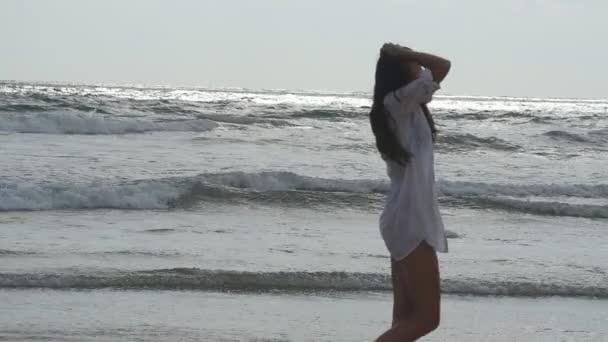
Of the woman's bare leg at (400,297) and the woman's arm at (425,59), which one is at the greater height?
the woman's arm at (425,59)

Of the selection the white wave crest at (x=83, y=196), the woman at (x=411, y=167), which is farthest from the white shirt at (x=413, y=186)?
the white wave crest at (x=83, y=196)

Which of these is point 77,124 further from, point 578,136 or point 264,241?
point 264,241

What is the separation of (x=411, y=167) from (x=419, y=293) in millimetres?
511

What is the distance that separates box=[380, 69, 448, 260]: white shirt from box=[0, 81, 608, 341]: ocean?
2.29 metres

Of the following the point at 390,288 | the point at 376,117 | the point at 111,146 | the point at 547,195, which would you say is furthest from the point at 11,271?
the point at 111,146

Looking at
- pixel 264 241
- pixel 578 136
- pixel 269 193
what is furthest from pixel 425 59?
pixel 578 136

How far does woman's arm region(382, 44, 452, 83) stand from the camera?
12.6 feet

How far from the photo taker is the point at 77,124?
2572cm

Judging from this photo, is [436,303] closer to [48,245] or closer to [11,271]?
[11,271]

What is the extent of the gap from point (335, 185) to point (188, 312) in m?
9.55

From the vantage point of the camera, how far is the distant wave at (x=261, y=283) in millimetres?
7332

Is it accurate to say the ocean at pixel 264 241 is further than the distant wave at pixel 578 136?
No

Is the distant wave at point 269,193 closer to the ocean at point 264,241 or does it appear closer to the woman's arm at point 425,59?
the ocean at point 264,241

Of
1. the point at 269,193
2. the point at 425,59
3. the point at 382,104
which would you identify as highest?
the point at 425,59
